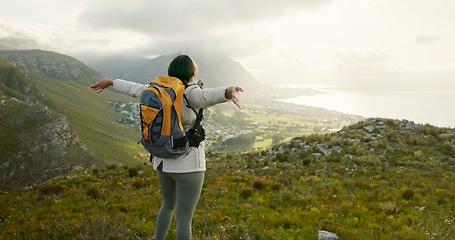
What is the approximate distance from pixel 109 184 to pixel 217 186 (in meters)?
5.74

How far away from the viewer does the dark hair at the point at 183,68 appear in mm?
3840

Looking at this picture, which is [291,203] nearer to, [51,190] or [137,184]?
[137,184]

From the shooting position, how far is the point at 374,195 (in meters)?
10.1

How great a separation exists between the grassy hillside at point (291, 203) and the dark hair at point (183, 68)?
11.5 ft

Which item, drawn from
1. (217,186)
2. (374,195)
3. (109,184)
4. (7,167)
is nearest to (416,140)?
(374,195)

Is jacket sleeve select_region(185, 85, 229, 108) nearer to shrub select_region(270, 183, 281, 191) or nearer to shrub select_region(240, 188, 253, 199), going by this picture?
shrub select_region(240, 188, 253, 199)

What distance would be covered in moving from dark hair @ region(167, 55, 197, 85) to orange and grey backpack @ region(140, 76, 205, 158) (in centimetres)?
27

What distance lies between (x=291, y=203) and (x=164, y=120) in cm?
696

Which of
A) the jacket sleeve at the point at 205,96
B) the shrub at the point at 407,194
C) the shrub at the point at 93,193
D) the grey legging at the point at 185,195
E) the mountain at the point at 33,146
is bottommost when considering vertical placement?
the mountain at the point at 33,146

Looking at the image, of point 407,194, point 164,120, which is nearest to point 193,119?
point 164,120

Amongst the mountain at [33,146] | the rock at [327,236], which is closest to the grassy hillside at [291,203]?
the rock at [327,236]

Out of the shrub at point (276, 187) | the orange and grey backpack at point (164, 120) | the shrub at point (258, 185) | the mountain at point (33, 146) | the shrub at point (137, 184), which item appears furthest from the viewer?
the mountain at point (33, 146)

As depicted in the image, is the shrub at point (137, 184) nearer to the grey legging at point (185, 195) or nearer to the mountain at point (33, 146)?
the grey legging at point (185, 195)

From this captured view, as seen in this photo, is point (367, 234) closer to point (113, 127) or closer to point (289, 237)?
point (289, 237)
